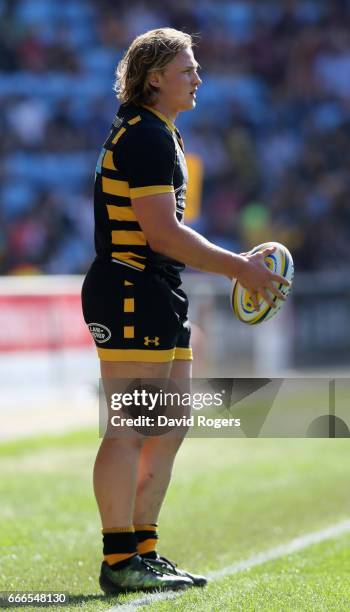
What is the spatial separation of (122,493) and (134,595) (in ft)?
1.34

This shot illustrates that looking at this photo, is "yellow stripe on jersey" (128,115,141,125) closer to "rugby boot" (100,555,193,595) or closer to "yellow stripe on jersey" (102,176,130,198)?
"yellow stripe on jersey" (102,176,130,198)

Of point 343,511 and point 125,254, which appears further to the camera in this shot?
point 343,511

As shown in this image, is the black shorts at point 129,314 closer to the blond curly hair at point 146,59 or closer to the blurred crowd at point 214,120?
the blond curly hair at point 146,59

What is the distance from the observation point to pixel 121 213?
4.65 meters

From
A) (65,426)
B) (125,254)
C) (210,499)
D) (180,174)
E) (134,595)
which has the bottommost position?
(65,426)

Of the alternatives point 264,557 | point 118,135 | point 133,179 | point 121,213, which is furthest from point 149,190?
point 264,557

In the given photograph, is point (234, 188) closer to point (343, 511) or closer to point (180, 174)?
point (343, 511)

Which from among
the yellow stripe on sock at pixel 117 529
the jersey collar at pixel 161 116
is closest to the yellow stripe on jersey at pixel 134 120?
the jersey collar at pixel 161 116

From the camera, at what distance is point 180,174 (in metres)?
4.75

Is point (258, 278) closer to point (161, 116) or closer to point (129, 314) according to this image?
point (129, 314)

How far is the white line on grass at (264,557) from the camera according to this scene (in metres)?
4.53

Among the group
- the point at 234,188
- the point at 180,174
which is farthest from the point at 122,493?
the point at 234,188

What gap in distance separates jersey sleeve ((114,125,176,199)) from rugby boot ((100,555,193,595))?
4.90 ft

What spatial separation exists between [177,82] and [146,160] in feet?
1.44
